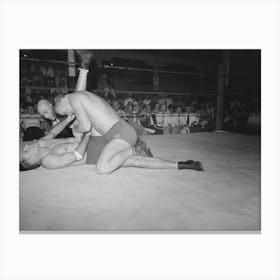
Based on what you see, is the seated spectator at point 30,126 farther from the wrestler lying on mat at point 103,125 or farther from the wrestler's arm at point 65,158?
the wrestler lying on mat at point 103,125

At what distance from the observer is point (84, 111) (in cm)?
180

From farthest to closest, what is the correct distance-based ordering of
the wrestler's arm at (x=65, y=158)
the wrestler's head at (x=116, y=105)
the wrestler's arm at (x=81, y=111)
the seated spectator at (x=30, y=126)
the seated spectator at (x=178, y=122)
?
the seated spectator at (x=178, y=122), the wrestler's head at (x=116, y=105), the seated spectator at (x=30, y=126), the wrestler's arm at (x=65, y=158), the wrestler's arm at (x=81, y=111)

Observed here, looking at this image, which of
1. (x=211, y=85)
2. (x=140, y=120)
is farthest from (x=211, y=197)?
(x=211, y=85)

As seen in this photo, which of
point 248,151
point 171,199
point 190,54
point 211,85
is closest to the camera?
point 171,199

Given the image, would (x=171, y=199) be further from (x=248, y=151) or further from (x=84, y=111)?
(x=248, y=151)

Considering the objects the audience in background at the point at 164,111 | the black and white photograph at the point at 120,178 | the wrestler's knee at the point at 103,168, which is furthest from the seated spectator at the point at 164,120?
the wrestler's knee at the point at 103,168

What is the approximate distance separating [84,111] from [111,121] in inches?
8.8

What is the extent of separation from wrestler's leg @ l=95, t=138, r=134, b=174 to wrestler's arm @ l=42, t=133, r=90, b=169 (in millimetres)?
168

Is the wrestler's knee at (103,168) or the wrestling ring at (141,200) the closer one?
the wrestling ring at (141,200)

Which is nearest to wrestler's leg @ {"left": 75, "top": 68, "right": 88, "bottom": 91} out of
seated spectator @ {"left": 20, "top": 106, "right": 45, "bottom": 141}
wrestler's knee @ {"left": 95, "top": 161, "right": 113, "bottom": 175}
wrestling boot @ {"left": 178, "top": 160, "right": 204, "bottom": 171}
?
wrestler's knee @ {"left": 95, "top": 161, "right": 113, "bottom": 175}

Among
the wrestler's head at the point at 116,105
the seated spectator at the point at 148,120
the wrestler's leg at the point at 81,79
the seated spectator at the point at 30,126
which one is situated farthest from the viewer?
the seated spectator at the point at 148,120

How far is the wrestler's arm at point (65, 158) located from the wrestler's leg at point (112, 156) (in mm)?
168

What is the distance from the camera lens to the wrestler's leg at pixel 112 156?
182cm

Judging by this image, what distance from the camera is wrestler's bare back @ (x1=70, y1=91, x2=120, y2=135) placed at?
Answer: 5.89 feet
